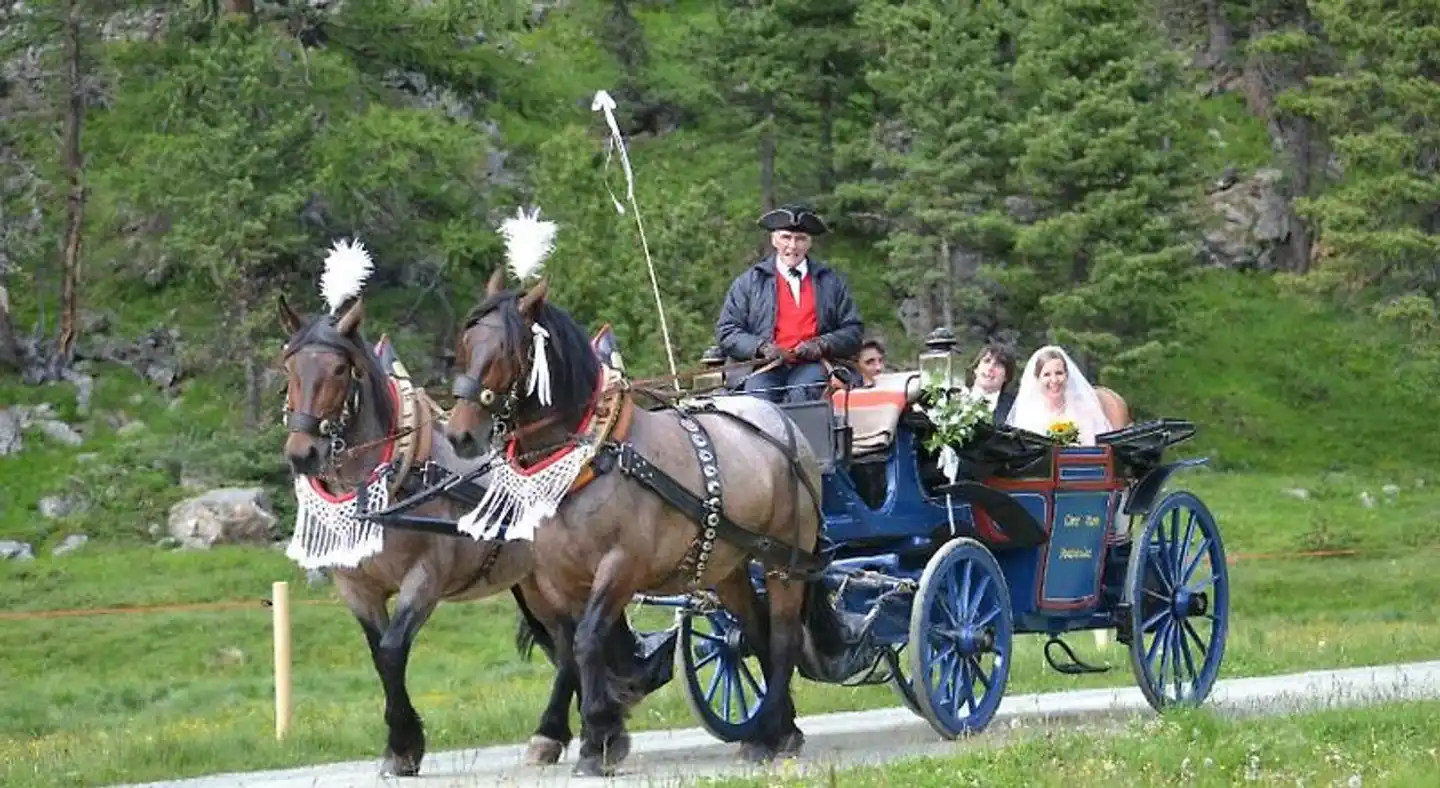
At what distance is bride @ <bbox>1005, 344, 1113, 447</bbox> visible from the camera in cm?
1478

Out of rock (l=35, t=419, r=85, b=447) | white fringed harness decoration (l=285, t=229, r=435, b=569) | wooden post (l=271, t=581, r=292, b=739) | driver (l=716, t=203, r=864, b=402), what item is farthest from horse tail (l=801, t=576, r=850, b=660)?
rock (l=35, t=419, r=85, b=447)

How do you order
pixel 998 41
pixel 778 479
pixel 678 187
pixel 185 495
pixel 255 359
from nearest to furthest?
pixel 778 479 < pixel 185 495 < pixel 255 359 < pixel 678 187 < pixel 998 41

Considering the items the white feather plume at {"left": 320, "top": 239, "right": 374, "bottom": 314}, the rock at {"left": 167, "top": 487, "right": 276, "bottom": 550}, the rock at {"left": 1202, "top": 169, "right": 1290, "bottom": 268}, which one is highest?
the rock at {"left": 1202, "top": 169, "right": 1290, "bottom": 268}

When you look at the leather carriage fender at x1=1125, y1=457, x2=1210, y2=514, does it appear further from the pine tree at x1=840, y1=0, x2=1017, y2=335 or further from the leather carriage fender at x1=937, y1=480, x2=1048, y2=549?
the pine tree at x1=840, y1=0, x2=1017, y2=335

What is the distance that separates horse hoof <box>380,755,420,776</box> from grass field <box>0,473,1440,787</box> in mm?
1431

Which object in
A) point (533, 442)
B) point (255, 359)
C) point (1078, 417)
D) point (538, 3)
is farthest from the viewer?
point (538, 3)

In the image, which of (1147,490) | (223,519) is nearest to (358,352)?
(1147,490)

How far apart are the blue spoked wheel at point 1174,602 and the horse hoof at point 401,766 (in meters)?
4.40

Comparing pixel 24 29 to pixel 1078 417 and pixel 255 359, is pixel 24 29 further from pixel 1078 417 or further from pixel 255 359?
pixel 1078 417

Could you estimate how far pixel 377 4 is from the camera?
4222cm

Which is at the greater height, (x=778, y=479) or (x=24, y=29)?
(x=24, y=29)

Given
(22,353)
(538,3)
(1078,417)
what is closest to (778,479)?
(1078,417)

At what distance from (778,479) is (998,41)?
35.4 m

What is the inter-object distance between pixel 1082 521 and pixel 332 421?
4.64m
